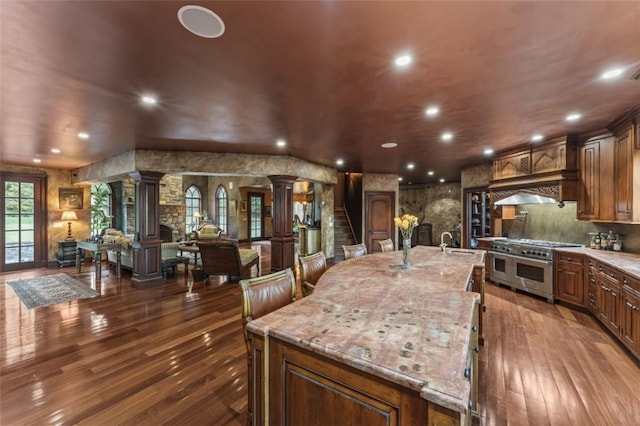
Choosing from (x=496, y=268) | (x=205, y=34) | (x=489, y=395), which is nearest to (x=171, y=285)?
(x=205, y=34)

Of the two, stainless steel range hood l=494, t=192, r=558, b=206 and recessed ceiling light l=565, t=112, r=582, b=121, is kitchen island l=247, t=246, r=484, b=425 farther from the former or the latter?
stainless steel range hood l=494, t=192, r=558, b=206

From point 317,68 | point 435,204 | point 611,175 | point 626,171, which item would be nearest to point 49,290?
point 317,68

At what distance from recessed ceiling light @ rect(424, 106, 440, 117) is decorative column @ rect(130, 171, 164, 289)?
477cm

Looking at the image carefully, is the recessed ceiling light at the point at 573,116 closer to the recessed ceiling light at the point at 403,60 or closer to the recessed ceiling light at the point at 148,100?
the recessed ceiling light at the point at 403,60

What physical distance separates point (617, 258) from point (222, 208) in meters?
12.0

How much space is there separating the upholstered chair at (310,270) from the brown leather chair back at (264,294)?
0.57 metres

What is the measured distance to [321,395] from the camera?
3.97ft

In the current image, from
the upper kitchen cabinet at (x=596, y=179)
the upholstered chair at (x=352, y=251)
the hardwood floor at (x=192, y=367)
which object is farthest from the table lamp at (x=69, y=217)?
the upper kitchen cabinet at (x=596, y=179)

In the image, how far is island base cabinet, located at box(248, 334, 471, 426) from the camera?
3.22 ft

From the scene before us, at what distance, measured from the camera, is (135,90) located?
98.8 inches

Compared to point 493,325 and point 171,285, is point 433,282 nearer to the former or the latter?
point 493,325

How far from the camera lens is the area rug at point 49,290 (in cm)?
439

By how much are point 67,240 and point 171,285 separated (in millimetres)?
4321

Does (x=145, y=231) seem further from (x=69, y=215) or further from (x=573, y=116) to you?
(x=573, y=116)
